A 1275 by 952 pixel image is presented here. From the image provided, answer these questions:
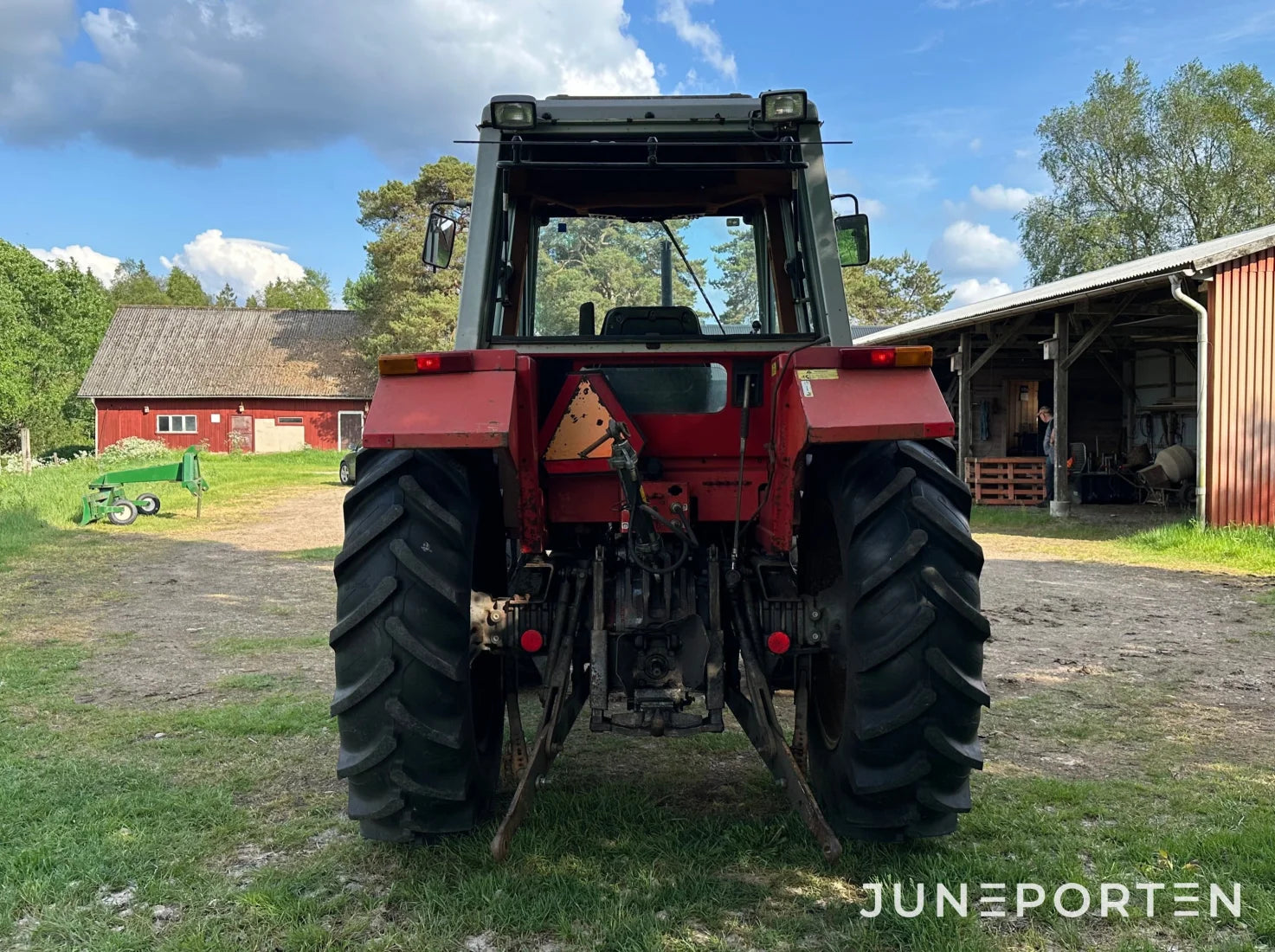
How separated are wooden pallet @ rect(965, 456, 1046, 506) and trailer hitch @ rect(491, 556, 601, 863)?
14733mm

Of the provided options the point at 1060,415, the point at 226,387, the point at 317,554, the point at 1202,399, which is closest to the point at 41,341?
the point at 226,387

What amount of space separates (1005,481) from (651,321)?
14.2 metres

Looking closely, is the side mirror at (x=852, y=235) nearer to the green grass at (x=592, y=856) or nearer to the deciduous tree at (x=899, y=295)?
the green grass at (x=592, y=856)

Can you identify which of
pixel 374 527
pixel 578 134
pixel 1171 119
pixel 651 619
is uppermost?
pixel 1171 119

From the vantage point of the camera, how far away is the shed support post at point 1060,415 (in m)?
14.7

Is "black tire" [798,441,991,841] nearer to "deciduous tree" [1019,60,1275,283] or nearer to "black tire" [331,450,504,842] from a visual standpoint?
"black tire" [331,450,504,842]

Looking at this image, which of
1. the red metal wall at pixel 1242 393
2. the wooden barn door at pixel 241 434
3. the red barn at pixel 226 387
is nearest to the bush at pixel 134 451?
the red barn at pixel 226 387

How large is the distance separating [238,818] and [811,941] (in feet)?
7.00

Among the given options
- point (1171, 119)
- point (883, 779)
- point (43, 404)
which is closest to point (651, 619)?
point (883, 779)

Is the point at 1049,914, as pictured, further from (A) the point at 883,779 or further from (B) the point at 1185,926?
(A) the point at 883,779

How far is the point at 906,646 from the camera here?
2.82 m

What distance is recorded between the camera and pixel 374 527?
2.92 meters

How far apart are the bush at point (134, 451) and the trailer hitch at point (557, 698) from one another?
2901 cm

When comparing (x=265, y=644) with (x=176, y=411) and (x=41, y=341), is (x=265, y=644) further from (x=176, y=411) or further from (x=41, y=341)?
(x=41, y=341)
